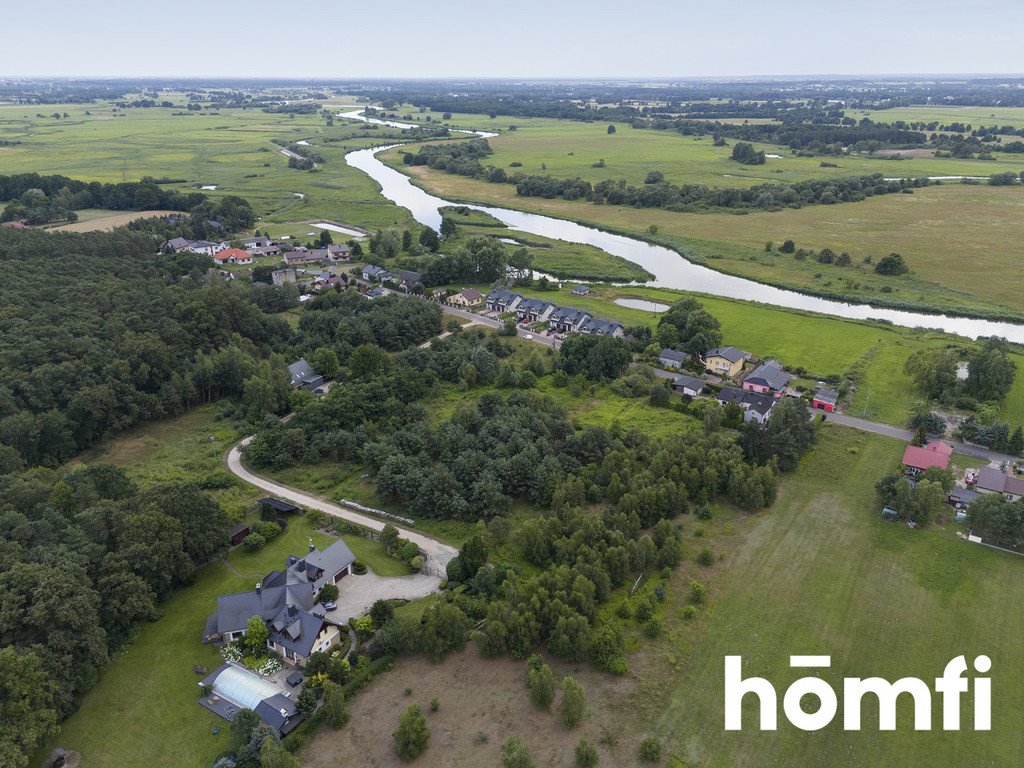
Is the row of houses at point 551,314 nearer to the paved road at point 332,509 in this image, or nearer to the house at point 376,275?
the house at point 376,275

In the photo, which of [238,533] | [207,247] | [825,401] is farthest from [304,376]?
[207,247]

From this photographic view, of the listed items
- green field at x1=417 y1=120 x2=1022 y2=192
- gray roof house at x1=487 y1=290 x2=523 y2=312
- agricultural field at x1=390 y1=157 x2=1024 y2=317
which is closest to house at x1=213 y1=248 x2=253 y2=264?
gray roof house at x1=487 y1=290 x2=523 y2=312

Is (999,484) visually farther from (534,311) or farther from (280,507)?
(280,507)

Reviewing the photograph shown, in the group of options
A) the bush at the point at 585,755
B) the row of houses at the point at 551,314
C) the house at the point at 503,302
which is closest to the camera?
the bush at the point at 585,755

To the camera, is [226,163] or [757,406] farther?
[226,163]

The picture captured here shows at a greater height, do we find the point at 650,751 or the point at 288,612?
the point at 288,612

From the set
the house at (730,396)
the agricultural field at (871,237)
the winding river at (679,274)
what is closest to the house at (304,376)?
the house at (730,396)

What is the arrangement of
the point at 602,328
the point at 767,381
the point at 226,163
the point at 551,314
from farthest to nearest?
the point at 226,163
the point at 551,314
the point at 602,328
the point at 767,381
